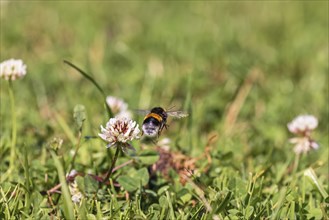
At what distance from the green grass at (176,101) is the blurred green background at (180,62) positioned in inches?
0.4

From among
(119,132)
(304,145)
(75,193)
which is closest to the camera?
(119,132)

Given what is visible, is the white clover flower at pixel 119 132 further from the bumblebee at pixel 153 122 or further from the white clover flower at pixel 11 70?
the white clover flower at pixel 11 70

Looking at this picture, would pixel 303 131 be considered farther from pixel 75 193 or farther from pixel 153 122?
pixel 75 193

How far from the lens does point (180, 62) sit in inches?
169

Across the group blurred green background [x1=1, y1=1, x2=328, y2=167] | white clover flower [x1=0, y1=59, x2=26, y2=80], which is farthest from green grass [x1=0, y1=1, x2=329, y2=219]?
white clover flower [x1=0, y1=59, x2=26, y2=80]

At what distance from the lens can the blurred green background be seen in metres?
3.33

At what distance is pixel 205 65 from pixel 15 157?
1901mm

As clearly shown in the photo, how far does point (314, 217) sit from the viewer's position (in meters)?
2.24

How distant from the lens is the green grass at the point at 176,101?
2.27 m

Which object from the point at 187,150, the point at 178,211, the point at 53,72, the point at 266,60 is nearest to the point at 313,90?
the point at 266,60

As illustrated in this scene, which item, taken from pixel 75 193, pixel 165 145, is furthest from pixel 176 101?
pixel 75 193

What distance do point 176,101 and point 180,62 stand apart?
0.58m

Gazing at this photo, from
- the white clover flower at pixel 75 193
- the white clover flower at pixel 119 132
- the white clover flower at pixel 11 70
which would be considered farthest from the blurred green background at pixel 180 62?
the white clover flower at pixel 119 132

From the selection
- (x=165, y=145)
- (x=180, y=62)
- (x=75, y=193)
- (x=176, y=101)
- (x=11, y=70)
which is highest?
(x=180, y=62)
